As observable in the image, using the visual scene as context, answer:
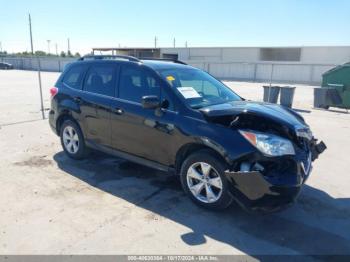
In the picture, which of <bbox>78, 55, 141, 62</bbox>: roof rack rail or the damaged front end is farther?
<bbox>78, 55, 141, 62</bbox>: roof rack rail

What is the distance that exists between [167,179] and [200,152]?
124 centimetres

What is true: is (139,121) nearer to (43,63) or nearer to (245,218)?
(245,218)

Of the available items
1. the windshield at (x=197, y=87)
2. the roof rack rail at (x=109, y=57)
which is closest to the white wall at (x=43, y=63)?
the roof rack rail at (x=109, y=57)

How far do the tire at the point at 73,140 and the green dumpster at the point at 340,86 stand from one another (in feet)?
35.6

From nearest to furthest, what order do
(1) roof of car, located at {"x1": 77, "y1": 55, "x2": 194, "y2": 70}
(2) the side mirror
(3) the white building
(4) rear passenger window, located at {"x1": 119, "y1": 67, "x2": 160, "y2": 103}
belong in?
(2) the side mirror
(4) rear passenger window, located at {"x1": 119, "y1": 67, "x2": 160, "y2": 103}
(1) roof of car, located at {"x1": 77, "y1": 55, "x2": 194, "y2": 70}
(3) the white building

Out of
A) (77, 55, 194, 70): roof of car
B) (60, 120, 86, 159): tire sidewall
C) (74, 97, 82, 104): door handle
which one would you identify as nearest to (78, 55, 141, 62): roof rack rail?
(77, 55, 194, 70): roof of car

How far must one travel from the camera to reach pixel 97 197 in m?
4.30

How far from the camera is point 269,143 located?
347 centimetres

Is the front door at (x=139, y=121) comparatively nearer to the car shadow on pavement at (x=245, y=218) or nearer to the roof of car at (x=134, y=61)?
the roof of car at (x=134, y=61)

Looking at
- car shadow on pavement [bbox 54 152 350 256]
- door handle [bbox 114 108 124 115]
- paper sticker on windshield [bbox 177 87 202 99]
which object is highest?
paper sticker on windshield [bbox 177 87 202 99]

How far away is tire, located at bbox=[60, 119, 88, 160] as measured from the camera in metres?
5.63

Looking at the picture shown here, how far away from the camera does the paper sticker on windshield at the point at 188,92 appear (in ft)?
13.9

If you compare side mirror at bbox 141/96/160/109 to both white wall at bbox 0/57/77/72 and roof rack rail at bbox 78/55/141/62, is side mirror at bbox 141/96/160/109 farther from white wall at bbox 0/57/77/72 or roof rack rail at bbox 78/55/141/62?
white wall at bbox 0/57/77/72

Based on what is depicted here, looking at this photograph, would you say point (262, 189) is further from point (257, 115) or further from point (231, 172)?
point (257, 115)
